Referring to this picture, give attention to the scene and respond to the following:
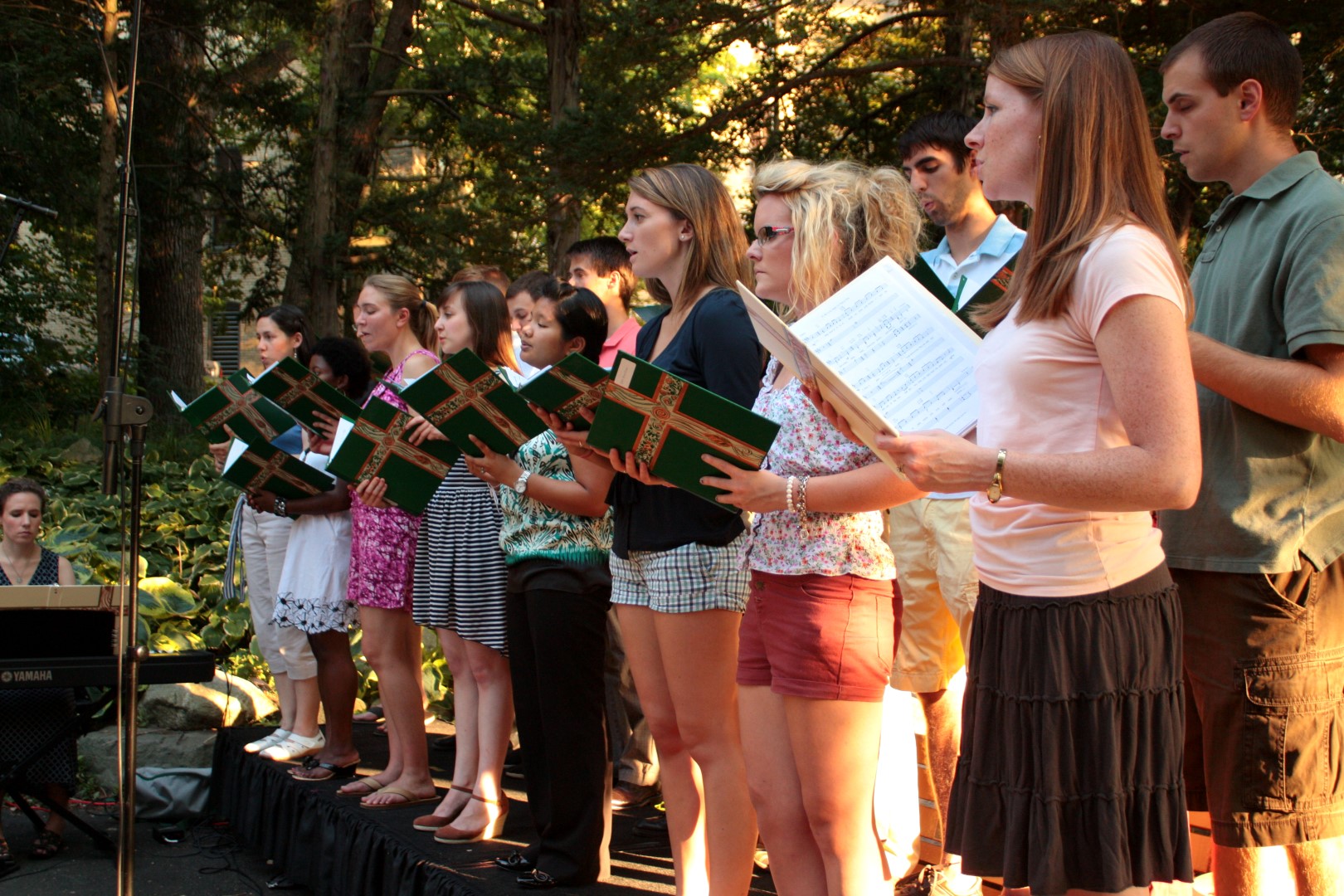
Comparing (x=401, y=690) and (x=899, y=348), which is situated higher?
(x=899, y=348)

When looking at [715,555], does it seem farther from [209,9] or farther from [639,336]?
[209,9]

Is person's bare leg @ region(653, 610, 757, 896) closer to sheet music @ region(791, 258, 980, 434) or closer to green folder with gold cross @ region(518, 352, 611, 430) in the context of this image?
green folder with gold cross @ region(518, 352, 611, 430)

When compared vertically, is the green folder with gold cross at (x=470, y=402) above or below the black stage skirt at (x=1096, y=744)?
above

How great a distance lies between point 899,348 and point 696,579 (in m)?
0.91

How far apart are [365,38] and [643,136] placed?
6127mm

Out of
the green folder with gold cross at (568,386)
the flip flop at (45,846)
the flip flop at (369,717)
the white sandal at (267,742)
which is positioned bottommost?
the flip flop at (45,846)

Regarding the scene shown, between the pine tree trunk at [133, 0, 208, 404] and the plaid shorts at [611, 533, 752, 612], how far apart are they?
10.1m

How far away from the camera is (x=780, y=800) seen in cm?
227

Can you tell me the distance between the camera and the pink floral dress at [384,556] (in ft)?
13.4

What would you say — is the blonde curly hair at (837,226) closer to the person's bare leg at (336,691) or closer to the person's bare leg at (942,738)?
the person's bare leg at (942,738)

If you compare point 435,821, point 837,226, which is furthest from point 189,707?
point 837,226

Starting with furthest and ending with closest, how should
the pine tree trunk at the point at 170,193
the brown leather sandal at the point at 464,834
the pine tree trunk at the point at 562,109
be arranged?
the pine tree trunk at the point at 170,193, the pine tree trunk at the point at 562,109, the brown leather sandal at the point at 464,834

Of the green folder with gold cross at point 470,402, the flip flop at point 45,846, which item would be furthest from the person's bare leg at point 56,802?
the green folder with gold cross at point 470,402

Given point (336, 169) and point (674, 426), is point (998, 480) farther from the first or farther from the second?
point (336, 169)
